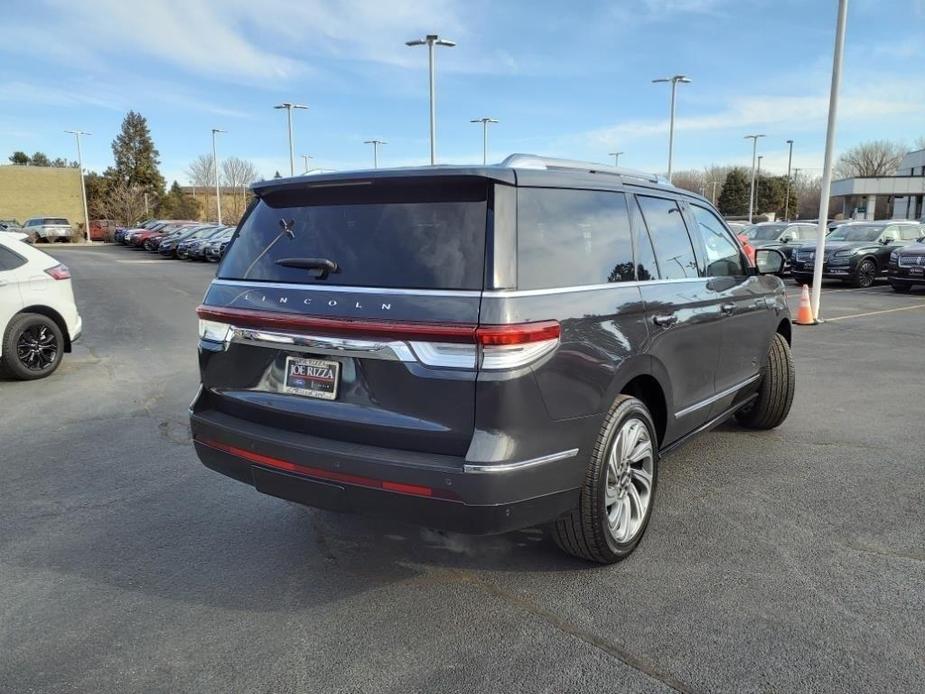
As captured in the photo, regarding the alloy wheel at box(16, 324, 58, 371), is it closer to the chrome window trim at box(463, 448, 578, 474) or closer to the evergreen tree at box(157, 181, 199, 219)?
the chrome window trim at box(463, 448, 578, 474)

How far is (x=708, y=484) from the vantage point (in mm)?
4652

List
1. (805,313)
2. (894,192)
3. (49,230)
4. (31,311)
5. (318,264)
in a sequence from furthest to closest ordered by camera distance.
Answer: (894,192)
(49,230)
(805,313)
(31,311)
(318,264)

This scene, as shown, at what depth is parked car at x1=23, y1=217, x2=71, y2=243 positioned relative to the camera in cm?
5384

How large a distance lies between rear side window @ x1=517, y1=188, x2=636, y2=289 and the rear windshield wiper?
2.72ft

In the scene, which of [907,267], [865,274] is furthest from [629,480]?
[865,274]

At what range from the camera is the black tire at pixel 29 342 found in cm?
768

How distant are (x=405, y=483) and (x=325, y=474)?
397mm

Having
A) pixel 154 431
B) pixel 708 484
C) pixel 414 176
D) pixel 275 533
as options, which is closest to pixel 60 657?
pixel 275 533

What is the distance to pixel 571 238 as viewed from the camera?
10.8ft

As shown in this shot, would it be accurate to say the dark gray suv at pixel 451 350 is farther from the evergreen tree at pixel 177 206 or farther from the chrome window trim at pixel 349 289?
the evergreen tree at pixel 177 206

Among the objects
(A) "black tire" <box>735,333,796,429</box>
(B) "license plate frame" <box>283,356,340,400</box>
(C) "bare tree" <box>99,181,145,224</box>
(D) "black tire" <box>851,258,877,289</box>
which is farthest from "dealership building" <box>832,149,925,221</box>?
(B) "license plate frame" <box>283,356,340,400</box>

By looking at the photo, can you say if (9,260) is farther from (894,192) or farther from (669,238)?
(894,192)

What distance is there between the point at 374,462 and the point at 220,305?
120 centimetres

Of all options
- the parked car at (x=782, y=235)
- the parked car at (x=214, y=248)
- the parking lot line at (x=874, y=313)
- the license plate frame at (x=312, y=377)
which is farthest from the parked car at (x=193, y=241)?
the license plate frame at (x=312, y=377)
